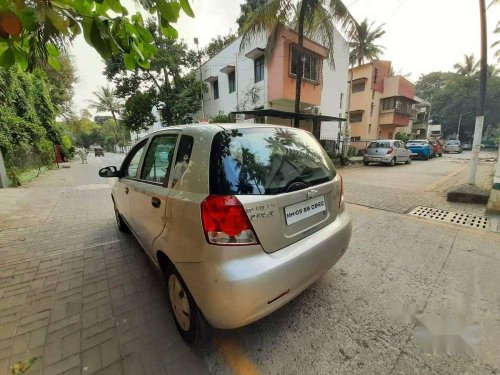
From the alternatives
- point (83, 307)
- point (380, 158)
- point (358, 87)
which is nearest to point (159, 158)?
point (83, 307)

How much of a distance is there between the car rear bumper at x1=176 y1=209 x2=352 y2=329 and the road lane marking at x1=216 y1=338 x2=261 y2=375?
1.23 feet

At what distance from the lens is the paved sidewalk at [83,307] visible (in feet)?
6.02

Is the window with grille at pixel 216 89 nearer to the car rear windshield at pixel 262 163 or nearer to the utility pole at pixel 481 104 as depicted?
the utility pole at pixel 481 104

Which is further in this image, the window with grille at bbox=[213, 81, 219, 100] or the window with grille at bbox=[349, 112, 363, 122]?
the window with grille at bbox=[349, 112, 363, 122]

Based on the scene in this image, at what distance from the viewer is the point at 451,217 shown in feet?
15.7

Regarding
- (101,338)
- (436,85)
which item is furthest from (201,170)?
(436,85)

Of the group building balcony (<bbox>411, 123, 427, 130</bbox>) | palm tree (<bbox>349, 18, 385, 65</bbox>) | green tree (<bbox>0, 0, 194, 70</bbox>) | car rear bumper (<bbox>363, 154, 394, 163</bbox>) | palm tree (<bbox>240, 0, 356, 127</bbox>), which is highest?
palm tree (<bbox>349, 18, 385, 65</bbox>)

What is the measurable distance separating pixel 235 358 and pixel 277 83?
43.1ft

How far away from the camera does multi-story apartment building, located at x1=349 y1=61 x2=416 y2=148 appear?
83.9 ft

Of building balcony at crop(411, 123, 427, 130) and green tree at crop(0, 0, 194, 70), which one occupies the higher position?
building balcony at crop(411, 123, 427, 130)

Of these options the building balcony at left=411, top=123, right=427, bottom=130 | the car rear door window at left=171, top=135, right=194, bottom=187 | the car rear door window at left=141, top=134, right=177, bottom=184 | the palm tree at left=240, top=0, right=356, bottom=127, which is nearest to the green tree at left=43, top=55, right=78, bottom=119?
the palm tree at left=240, top=0, right=356, bottom=127

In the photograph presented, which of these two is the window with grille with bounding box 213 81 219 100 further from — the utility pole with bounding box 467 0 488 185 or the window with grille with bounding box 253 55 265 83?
the utility pole with bounding box 467 0 488 185

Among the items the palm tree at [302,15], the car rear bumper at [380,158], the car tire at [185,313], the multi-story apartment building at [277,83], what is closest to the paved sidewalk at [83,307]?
the car tire at [185,313]

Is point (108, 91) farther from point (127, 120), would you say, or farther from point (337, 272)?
point (337, 272)
